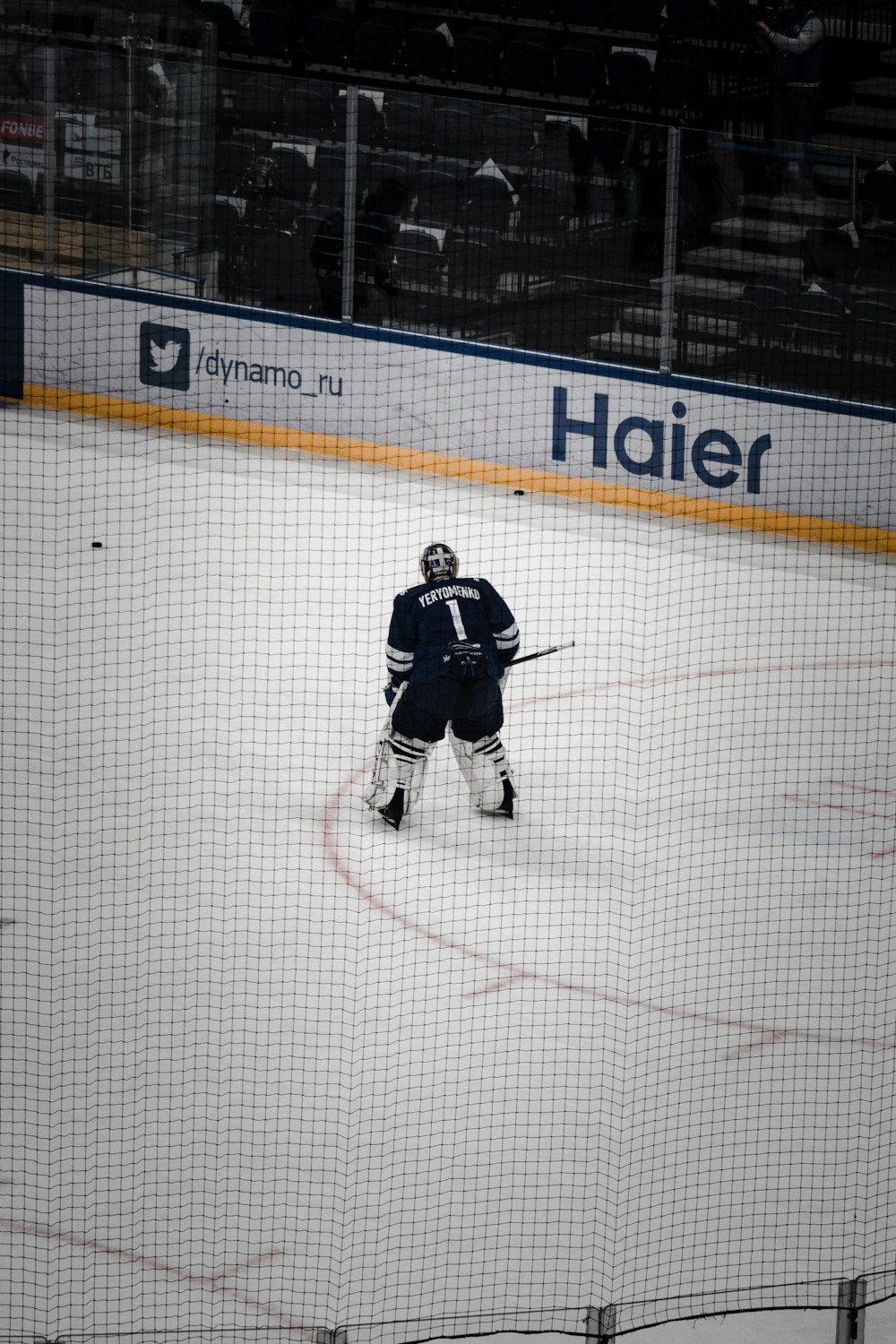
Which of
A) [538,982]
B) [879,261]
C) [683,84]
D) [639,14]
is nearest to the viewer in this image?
[538,982]

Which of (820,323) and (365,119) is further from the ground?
(365,119)

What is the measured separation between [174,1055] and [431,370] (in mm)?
8172

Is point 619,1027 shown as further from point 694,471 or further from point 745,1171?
point 694,471

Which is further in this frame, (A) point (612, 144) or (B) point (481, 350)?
(B) point (481, 350)

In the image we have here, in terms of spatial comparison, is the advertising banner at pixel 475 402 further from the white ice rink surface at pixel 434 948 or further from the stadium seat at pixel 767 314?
the white ice rink surface at pixel 434 948

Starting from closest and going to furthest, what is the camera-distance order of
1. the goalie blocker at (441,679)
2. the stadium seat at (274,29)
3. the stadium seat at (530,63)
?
the goalie blocker at (441,679)
the stadium seat at (530,63)
the stadium seat at (274,29)

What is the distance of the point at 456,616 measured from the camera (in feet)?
29.1

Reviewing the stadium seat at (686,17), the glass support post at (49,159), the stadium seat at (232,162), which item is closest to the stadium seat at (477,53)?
the stadium seat at (686,17)

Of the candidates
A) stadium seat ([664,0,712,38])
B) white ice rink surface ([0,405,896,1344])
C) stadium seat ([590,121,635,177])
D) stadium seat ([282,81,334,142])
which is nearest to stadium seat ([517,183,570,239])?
stadium seat ([590,121,635,177])

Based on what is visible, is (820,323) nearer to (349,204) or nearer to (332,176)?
(349,204)

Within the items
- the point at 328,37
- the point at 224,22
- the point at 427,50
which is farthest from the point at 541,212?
the point at 224,22

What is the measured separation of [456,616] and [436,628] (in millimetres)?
103

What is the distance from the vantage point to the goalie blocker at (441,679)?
28.9 ft

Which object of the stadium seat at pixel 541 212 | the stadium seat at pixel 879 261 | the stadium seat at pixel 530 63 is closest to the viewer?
the stadium seat at pixel 879 261
